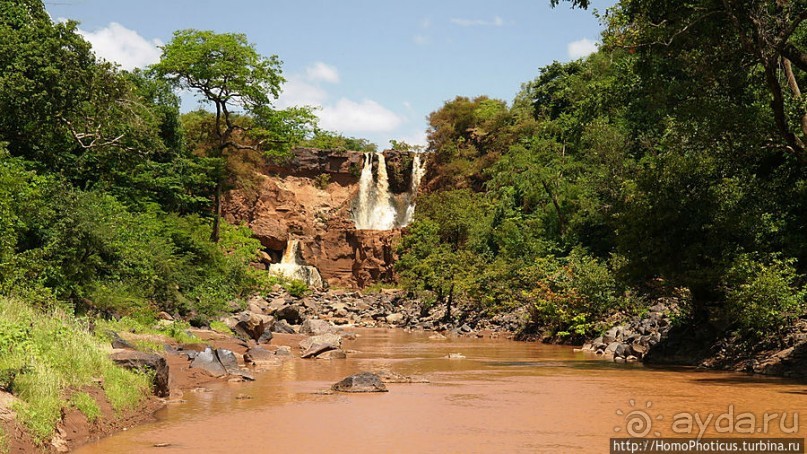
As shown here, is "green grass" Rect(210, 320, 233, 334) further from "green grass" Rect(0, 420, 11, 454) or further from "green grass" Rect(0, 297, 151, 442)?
"green grass" Rect(0, 420, 11, 454)

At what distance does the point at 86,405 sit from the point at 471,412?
229 inches

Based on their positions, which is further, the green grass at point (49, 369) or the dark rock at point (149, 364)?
the dark rock at point (149, 364)

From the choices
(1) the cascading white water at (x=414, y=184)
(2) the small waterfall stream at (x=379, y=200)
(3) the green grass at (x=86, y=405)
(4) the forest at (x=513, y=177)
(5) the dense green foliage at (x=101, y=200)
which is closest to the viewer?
(3) the green grass at (x=86, y=405)

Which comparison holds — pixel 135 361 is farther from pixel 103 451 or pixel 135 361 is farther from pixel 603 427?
pixel 603 427

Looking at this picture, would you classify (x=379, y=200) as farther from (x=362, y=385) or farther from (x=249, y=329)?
(x=362, y=385)

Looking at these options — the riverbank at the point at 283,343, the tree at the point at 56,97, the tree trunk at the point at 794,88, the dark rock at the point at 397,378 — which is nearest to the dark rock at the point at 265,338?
the riverbank at the point at 283,343

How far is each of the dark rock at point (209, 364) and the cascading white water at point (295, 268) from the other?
41.6 m

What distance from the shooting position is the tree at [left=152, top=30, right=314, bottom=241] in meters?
34.9

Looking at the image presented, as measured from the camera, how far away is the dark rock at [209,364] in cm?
1583

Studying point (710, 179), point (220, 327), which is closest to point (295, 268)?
point (220, 327)

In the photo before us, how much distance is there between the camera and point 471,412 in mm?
12055

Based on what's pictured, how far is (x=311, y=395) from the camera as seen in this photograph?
13.8 meters

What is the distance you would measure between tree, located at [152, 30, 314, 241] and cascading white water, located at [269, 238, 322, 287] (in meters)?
21.2

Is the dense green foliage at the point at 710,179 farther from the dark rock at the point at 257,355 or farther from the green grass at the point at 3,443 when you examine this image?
the green grass at the point at 3,443
